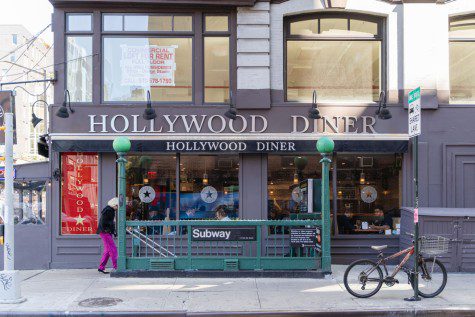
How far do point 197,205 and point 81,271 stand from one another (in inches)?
121

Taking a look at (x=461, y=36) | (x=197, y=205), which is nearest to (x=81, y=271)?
(x=197, y=205)

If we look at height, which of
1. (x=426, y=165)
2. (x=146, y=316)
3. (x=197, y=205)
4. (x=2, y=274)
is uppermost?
(x=426, y=165)

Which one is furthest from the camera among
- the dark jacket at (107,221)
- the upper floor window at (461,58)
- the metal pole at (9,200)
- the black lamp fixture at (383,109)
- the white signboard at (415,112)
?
the upper floor window at (461,58)

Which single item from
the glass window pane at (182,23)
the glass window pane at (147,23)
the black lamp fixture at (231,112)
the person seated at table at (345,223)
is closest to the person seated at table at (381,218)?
the person seated at table at (345,223)

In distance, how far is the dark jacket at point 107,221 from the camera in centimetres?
1151

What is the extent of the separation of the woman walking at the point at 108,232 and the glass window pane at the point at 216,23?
4.80m

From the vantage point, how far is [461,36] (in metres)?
13.3

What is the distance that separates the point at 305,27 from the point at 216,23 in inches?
88.1

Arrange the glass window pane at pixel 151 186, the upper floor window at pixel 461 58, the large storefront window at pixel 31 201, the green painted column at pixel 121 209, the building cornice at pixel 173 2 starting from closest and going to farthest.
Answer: the green painted column at pixel 121 209
the building cornice at pixel 173 2
the large storefront window at pixel 31 201
the glass window pane at pixel 151 186
the upper floor window at pixel 461 58

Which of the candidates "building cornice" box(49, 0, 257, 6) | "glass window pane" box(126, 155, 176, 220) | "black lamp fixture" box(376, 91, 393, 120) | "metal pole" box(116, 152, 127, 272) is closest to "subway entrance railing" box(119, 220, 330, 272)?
"metal pole" box(116, 152, 127, 272)

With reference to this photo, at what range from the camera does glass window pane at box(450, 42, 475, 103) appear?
1333cm

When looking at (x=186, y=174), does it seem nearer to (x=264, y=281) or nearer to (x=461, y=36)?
(x=264, y=281)

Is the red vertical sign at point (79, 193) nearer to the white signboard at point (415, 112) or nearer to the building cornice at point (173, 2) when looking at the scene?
the building cornice at point (173, 2)

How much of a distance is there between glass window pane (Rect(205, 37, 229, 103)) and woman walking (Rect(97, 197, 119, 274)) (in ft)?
11.8
